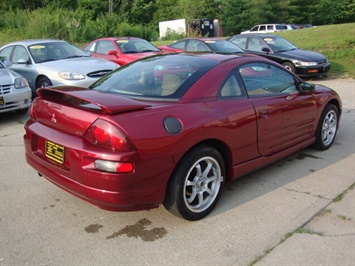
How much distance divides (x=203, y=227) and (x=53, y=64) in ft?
20.3

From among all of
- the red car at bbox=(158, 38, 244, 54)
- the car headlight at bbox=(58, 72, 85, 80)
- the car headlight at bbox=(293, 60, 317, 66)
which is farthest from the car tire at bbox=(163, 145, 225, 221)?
the car headlight at bbox=(293, 60, 317, 66)

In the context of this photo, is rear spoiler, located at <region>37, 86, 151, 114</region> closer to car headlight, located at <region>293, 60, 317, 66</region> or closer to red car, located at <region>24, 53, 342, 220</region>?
red car, located at <region>24, 53, 342, 220</region>

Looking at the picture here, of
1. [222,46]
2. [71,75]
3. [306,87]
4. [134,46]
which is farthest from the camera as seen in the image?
[222,46]

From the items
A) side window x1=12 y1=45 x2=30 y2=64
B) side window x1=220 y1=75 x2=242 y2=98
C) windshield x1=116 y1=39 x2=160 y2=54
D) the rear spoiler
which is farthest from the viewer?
windshield x1=116 y1=39 x2=160 y2=54

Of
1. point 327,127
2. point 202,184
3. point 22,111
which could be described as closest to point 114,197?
point 202,184

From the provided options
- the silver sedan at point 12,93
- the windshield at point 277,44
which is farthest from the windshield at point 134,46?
the windshield at point 277,44

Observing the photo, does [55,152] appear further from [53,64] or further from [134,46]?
[134,46]

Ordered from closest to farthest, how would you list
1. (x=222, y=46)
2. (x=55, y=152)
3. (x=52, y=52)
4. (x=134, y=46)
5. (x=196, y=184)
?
(x=55, y=152), (x=196, y=184), (x=52, y=52), (x=134, y=46), (x=222, y=46)

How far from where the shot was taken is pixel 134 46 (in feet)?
34.7

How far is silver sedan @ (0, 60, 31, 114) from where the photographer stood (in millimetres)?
6607

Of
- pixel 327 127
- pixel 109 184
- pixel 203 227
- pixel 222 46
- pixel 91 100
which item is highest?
pixel 91 100

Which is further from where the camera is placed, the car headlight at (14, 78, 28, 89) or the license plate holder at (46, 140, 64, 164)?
the car headlight at (14, 78, 28, 89)

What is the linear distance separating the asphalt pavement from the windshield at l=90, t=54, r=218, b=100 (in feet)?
3.73

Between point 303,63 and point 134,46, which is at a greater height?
point 134,46
